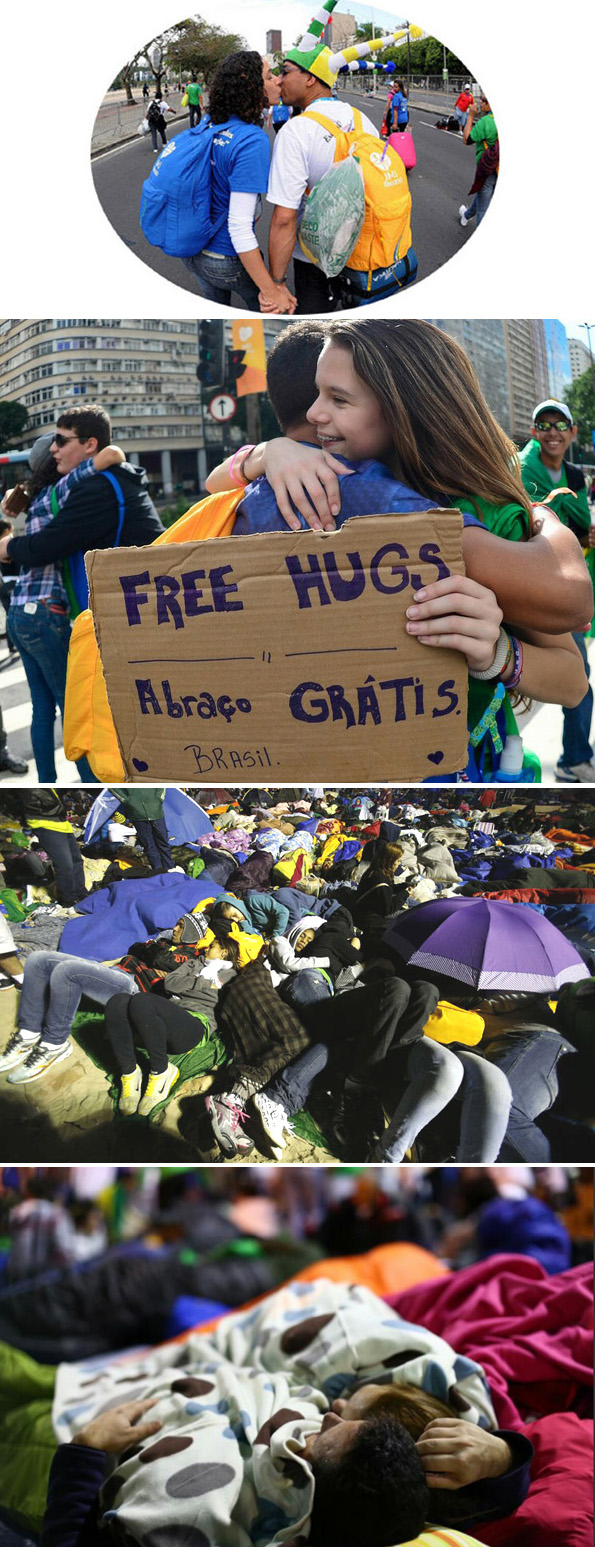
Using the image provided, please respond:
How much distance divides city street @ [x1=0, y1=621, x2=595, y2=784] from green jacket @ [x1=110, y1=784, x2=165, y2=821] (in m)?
0.15

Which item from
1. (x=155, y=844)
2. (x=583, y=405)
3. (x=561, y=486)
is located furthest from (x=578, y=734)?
(x=155, y=844)

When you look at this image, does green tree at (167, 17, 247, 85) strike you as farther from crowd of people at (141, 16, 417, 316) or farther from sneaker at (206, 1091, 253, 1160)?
sneaker at (206, 1091, 253, 1160)

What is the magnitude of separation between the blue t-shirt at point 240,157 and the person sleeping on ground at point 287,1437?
5.37 feet

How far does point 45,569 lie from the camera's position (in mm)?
2268

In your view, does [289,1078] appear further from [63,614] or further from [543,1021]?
[63,614]


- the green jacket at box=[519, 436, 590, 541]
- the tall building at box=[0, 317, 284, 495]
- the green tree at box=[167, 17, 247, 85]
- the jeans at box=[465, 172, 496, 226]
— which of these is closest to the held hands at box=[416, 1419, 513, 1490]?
the green jacket at box=[519, 436, 590, 541]

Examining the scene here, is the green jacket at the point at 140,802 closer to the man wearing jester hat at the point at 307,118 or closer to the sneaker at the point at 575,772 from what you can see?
the man wearing jester hat at the point at 307,118

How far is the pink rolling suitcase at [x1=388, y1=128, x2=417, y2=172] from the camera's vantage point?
70.4 inches

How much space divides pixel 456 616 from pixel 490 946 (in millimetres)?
417

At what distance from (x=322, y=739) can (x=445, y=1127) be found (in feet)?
1.71

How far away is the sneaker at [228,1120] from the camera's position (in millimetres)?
1425

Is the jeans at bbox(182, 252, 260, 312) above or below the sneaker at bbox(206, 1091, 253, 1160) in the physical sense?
above

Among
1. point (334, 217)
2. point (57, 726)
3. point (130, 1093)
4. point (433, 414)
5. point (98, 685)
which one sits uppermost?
point (334, 217)

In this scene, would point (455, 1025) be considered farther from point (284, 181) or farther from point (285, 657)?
point (284, 181)
